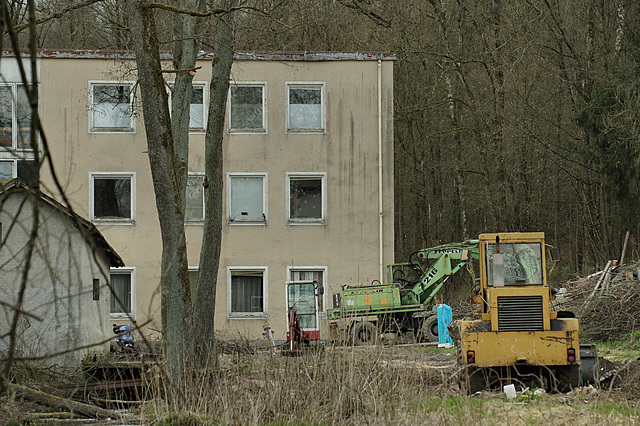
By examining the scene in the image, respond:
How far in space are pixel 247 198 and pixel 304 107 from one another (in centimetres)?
374

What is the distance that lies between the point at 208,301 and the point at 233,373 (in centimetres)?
496

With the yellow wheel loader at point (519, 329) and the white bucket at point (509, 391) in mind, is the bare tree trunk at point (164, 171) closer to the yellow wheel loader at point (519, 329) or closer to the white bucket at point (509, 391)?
the yellow wheel loader at point (519, 329)

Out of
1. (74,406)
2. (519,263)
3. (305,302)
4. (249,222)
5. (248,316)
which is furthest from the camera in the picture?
(249,222)

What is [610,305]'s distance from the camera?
2389 centimetres

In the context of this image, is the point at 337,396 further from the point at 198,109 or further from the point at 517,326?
the point at 198,109

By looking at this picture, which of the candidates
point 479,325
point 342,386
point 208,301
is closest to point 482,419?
point 342,386

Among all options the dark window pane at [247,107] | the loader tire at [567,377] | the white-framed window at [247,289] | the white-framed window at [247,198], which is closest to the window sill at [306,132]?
the dark window pane at [247,107]

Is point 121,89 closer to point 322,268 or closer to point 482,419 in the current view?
point 322,268

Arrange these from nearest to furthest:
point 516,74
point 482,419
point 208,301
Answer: point 482,419 < point 208,301 < point 516,74

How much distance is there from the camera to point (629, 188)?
1117 inches

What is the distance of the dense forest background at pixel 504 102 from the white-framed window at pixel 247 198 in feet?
16.4

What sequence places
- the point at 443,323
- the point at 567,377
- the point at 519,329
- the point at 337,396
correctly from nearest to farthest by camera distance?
the point at 337,396, the point at 567,377, the point at 519,329, the point at 443,323

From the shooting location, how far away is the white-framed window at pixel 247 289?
2914 centimetres

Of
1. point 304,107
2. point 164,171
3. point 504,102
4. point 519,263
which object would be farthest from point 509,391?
point 504,102
